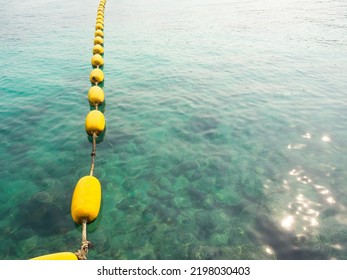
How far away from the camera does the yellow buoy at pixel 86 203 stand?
6.64m

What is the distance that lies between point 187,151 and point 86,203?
4.33 m

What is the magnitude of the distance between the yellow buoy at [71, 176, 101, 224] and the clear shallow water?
24.1 inches

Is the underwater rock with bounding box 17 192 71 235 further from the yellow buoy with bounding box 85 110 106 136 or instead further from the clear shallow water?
the yellow buoy with bounding box 85 110 106 136

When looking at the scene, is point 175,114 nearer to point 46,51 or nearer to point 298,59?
point 298,59

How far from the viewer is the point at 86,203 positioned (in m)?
6.73

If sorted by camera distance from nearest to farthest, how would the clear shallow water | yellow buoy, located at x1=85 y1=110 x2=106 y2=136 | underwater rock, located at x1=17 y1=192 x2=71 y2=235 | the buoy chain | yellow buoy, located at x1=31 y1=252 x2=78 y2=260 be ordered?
yellow buoy, located at x1=31 y1=252 x2=78 y2=260 → the buoy chain → the clear shallow water → underwater rock, located at x1=17 y1=192 x2=71 y2=235 → yellow buoy, located at x1=85 y1=110 x2=106 y2=136

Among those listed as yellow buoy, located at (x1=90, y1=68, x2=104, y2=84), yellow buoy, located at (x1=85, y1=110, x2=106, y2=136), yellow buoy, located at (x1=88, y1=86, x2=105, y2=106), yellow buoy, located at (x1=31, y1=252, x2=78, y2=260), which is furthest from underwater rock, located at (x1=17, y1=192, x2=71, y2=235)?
yellow buoy, located at (x1=90, y1=68, x2=104, y2=84)

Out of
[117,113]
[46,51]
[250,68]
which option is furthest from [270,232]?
[46,51]

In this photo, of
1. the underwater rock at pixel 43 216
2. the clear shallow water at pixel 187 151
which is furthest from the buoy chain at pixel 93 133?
the underwater rock at pixel 43 216

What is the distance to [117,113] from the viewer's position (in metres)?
12.6

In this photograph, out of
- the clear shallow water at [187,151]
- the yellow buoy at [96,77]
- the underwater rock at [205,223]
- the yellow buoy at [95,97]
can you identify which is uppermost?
the yellow buoy at [96,77]

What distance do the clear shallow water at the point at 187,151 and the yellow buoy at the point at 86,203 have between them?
24.1 inches

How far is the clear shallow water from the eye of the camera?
6855mm

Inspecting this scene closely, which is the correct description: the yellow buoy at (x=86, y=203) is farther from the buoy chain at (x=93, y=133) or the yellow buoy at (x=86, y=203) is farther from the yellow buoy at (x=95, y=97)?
the yellow buoy at (x=95, y=97)
